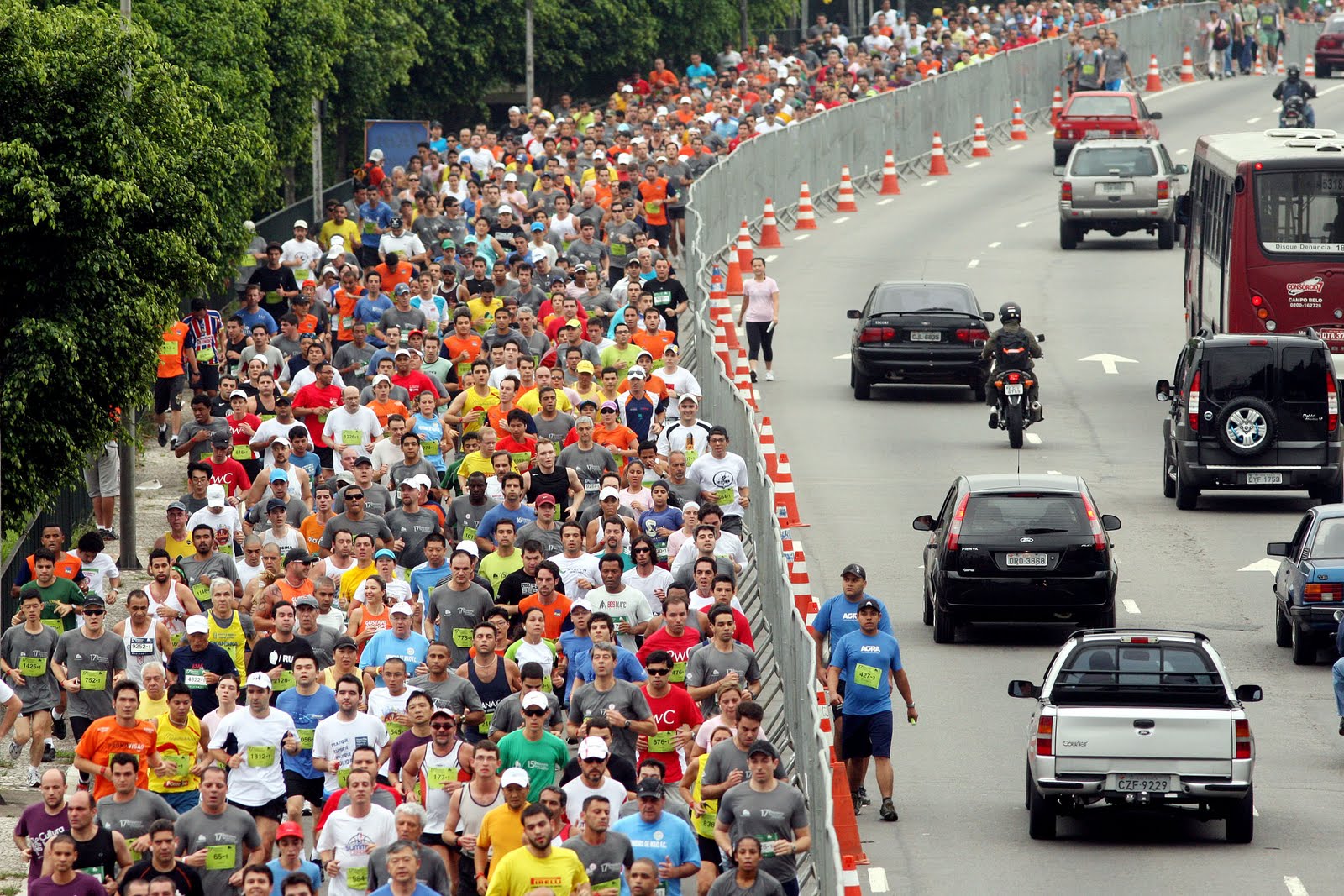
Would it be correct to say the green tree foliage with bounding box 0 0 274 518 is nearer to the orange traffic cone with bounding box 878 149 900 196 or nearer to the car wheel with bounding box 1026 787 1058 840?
the car wheel with bounding box 1026 787 1058 840

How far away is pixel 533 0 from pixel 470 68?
118 inches

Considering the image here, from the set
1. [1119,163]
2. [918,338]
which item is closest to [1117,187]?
[1119,163]

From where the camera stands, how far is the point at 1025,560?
2175 cm

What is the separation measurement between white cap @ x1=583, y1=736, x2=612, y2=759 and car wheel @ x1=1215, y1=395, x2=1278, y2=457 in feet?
45.8

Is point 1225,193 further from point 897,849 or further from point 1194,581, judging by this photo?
point 897,849

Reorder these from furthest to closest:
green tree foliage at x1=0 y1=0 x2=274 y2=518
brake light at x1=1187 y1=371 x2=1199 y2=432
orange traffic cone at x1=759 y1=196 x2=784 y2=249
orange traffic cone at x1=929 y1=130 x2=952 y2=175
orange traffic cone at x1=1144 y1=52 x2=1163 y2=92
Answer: orange traffic cone at x1=1144 y1=52 x2=1163 y2=92, orange traffic cone at x1=929 y1=130 x2=952 y2=175, orange traffic cone at x1=759 y1=196 x2=784 y2=249, brake light at x1=1187 y1=371 x2=1199 y2=432, green tree foliage at x1=0 y1=0 x2=274 y2=518

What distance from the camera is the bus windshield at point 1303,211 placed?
3012cm

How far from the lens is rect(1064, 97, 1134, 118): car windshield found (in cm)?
5306

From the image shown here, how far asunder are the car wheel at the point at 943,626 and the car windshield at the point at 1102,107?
32279 mm

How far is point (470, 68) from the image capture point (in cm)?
5300

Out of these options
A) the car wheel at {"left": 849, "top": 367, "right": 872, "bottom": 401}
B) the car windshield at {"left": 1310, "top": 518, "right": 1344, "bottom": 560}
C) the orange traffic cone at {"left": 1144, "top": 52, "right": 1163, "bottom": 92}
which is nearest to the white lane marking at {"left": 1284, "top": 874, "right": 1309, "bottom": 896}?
the car windshield at {"left": 1310, "top": 518, "right": 1344, "bottom": 560}

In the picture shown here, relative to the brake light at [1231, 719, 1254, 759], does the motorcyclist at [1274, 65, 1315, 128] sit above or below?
above

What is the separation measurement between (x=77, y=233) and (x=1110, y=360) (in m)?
19.4

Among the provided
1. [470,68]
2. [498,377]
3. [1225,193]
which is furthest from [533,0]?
[498,377]
